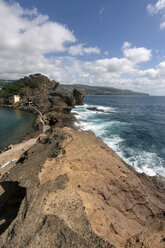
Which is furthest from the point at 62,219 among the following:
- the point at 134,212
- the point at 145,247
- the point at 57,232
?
the point at 134,212

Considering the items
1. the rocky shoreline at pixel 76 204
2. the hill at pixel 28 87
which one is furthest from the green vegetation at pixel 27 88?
the rocky shoreline at pixel 76 204

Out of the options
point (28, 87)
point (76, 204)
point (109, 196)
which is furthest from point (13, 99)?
point (76, 204)

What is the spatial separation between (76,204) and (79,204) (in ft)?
0.37

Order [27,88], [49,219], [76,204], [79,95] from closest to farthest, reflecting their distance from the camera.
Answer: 1. [49,219]
2. [76,204]
3. [79,95]
4. [27,88]

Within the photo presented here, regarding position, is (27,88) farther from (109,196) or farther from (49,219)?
(49,219)

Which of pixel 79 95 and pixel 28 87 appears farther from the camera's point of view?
pixel 28 87

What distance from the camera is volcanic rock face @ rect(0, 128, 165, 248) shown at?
3335mm

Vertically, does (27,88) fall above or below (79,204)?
above

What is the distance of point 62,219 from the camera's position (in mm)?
3598

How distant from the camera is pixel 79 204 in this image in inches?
165

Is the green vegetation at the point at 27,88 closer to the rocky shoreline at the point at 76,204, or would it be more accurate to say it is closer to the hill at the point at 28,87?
the hill at the point at 28,87

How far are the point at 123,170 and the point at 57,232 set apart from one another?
498 cm

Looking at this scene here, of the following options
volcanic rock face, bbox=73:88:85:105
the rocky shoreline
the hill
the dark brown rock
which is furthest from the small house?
the dark brown rock

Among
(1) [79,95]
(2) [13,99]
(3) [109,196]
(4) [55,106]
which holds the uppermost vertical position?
(1) [79,95]
